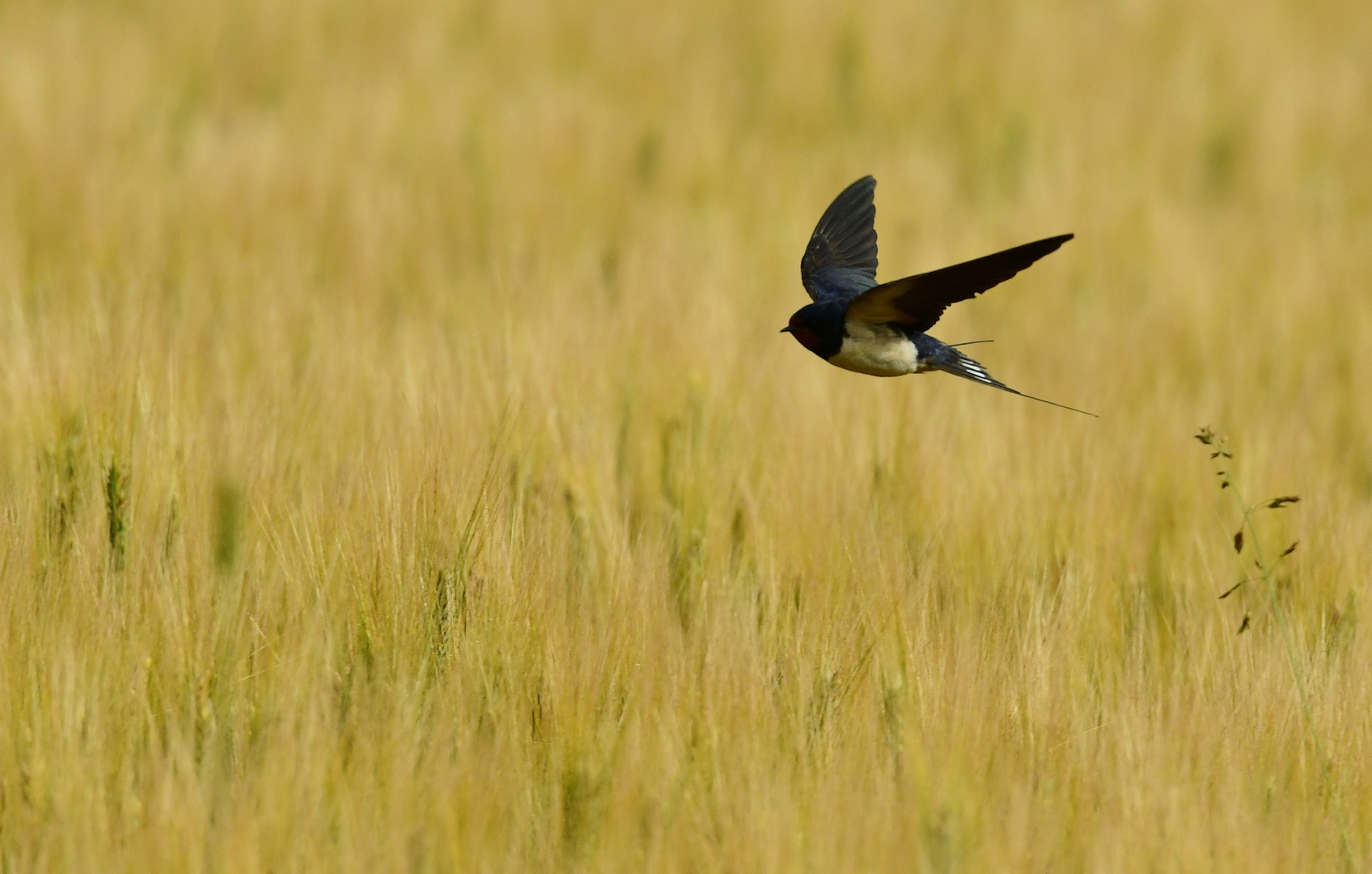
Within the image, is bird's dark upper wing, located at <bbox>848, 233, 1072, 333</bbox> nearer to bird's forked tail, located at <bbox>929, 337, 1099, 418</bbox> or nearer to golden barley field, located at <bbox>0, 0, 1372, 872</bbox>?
bird's forked tail, located at <bbox>929, 337, 1099, 418</bbox>

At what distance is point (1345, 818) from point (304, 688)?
1264 mm

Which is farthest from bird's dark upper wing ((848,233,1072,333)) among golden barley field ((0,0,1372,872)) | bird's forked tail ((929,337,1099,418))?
golden barley field ((0,0,1372,872))

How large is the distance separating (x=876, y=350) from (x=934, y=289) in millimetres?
221

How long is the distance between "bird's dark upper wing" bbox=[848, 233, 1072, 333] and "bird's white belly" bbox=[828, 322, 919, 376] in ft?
0.09

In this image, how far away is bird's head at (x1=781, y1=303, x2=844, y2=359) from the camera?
7.73ft

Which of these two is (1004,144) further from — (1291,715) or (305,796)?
(305,796)

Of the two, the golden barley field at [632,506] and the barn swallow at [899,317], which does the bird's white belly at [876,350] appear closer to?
the barn swallow at [899,317]

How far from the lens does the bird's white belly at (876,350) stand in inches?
92.4

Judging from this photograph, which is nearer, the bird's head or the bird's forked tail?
the bird's head

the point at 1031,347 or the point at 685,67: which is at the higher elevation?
the point at 685,67

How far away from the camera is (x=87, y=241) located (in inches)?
162

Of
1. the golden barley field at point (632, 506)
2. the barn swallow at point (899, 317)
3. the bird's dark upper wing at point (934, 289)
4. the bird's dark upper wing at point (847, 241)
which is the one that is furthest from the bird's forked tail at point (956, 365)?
the bird's dark upper wing at point (847, 241)

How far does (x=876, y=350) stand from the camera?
92.7 inches

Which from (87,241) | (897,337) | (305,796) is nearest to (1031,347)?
(897,337)
